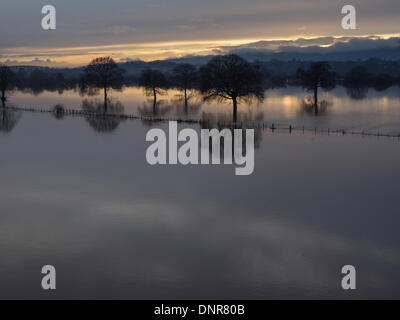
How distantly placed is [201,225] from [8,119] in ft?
247

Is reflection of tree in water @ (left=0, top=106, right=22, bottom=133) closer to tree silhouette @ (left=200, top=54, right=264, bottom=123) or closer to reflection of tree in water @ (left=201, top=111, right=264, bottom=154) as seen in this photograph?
reflection of tree in water @ (left=201, top=111, right=264, bottom=154)

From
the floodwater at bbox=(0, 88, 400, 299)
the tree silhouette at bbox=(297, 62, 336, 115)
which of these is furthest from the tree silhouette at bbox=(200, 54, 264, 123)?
the tree silhouette at bbox=(297, 62, 336, 115)

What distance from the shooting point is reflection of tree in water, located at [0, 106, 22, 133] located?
82938mm

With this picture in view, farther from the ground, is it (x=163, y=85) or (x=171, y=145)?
(x=163, y=85)

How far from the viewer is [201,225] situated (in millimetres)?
32312

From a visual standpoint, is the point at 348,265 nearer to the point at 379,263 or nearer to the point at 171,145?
the point at 379,263

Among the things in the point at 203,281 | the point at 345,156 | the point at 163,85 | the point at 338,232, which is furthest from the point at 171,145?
the point at 163,85
